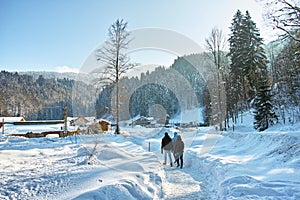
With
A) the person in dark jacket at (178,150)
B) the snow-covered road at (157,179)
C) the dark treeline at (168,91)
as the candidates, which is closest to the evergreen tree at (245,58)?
the person in dark jacket at (178,150)

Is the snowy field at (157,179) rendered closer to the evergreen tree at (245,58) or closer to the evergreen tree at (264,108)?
the evergreen tree at (264,108)

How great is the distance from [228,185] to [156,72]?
77.8m

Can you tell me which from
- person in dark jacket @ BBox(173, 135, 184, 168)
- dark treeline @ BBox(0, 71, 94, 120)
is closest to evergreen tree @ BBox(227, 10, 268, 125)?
person in dark jacket @ BBox(173, 135, 184, 168)

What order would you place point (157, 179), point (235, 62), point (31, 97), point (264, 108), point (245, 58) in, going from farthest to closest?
point (31, 97)
point (235, 62)
point (245, 58)
point (264, 108)
point (157, 179)

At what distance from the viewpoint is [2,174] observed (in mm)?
6832

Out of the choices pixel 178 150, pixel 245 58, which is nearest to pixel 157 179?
pixel 178 150

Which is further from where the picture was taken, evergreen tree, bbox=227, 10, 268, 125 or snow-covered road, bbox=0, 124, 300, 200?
evergreen tree, bbox=227, 10, 268, 125

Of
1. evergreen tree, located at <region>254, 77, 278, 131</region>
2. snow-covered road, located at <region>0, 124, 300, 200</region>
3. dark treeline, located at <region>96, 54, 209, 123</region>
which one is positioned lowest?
snow-covered road, located at <region>0, 124, 300, 200</region>

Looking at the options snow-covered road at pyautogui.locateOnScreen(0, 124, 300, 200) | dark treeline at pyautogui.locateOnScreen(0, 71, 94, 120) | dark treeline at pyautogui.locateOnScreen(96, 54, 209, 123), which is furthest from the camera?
dark treeline at pyautogui.locateOnScreen(0, 71, 94, 120)

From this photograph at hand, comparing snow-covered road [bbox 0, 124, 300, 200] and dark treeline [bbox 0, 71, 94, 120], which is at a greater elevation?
dark treeline [bbox 0, 71, 94, 120]

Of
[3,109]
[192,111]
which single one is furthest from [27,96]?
[192,111]

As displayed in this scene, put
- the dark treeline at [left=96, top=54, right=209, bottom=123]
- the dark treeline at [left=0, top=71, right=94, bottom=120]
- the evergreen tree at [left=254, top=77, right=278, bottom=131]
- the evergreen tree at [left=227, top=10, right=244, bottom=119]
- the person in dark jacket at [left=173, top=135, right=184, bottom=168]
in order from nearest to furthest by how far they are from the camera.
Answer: the person in dark jacket at [left=173, top=135, right=184, bottom=168] → the evergreen tree at [left=254, top=77, right=278, bottom=131] → the evergreen tree at [left=227, top=10, right=244, bottom=119] → the dark treeline at [left=96, top=54, right=209, bottom=123] → the dark treeline at [left=0, top=71, right=94, bottom=120]

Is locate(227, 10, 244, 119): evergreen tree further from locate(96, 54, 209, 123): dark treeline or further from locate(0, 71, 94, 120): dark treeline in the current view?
locate(0, 71, 94, 120): dark treeline

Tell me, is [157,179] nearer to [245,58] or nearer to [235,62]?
[245,58]
